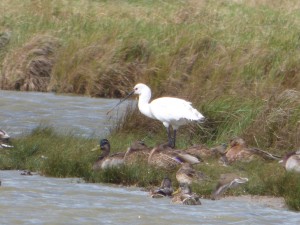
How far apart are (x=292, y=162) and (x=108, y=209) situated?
88.9 inches

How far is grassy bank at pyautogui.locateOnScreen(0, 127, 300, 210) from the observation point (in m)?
10.6

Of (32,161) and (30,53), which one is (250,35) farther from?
(32,161)

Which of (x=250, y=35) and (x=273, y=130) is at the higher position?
(x=250, y=35)

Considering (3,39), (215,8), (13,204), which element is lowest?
(13,204)

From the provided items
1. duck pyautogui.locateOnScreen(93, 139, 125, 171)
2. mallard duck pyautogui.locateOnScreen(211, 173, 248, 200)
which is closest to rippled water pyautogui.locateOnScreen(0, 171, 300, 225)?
mallard duck pyautogui.locateOnScreen(211, 173, 248, 200)

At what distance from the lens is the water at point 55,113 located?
627 inches

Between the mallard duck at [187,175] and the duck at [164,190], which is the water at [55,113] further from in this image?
the duck at [164,190]

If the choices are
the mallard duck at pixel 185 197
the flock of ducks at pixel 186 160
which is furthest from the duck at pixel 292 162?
the mallard duck at pixel 185 197

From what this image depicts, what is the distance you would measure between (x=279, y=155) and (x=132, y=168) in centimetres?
214

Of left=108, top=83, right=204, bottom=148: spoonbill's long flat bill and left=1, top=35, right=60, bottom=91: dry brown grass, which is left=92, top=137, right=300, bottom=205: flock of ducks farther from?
left=1, top=35, right=60, bottom=91: dry brown grass

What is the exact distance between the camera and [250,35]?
73.7 ft

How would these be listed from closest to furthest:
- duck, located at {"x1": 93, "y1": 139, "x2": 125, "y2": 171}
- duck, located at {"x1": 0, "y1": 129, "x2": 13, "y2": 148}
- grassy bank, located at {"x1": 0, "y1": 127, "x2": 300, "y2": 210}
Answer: grassy bank, located at {"x1": 0, "y1": 127, "x2": 300, "y2": 210} → duck, located at {"x1": 93, "y1": 139, "x2": 125, "y2": 171} → duck, located at {"x1": 0, "y1": 129, "x2": 13, "y2": 148}

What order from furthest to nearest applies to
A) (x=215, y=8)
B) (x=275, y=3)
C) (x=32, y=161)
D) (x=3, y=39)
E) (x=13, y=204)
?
(x=275, y=3) < (x=215, y=8) < (x=3, y=39) < (x=32, y=161) < (x=13, y=204)

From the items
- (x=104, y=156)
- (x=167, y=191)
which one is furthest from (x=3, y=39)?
(x=167, y=191)
